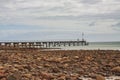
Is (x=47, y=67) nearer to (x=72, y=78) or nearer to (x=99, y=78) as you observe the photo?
(x=72, y=78)

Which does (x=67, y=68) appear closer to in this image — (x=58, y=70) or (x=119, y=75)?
(x=58, y=70)

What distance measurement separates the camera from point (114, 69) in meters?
18.2

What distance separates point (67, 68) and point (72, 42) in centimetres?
11524

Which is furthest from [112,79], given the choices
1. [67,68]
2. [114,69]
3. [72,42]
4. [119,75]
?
[72,42]

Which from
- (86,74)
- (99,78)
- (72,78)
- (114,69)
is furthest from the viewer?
(114,69)

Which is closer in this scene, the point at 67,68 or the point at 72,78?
the point at 72,78

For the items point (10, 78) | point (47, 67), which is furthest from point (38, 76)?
point (47, 67)

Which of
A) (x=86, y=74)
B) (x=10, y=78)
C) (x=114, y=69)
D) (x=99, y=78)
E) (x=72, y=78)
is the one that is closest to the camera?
(x=10, y=78)

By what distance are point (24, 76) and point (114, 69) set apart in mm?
5895

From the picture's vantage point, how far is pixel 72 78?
1480 cm

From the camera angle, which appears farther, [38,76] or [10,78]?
[38,76]

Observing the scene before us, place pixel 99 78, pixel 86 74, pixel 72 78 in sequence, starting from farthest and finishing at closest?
pixel 86 74 → pixel 72 78 → pixel 99 78

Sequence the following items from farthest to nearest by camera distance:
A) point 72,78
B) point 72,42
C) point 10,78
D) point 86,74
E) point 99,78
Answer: point 72,42 → point 86,74 → point 72,78 → point 99,78 → point 10,78

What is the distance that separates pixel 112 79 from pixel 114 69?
2.58 m
